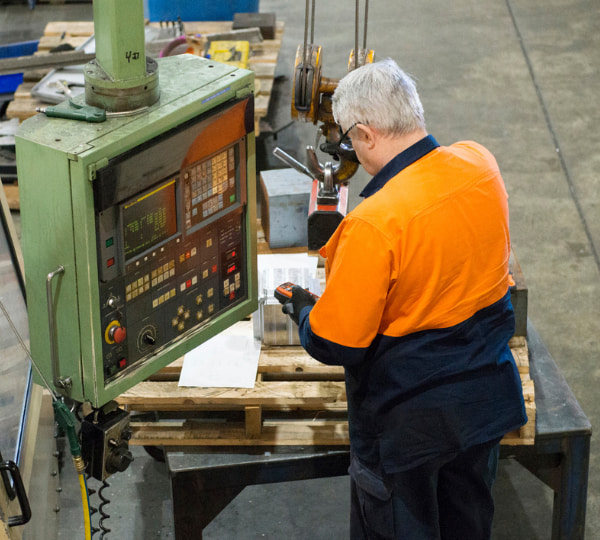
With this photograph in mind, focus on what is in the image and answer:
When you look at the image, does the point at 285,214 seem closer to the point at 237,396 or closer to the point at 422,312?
the point at 237,396

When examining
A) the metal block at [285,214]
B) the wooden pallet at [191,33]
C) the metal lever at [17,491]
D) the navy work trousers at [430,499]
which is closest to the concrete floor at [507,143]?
the wooden pallet at [191,33]

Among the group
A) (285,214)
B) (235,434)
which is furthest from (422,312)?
(285,214)

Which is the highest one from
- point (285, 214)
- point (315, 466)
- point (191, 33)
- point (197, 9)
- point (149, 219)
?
point (149, 219)

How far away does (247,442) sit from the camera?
304 cm

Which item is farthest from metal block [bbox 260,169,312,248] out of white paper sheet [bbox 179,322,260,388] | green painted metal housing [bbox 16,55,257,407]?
green painted metal housing [bbox 16,55,257,407]

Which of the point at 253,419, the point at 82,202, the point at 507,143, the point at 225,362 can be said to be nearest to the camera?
the point at 82,202

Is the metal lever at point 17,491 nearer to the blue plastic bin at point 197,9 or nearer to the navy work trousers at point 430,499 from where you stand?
the navy work trousers at point 430,499

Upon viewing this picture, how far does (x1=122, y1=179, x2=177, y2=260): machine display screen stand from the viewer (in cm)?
212

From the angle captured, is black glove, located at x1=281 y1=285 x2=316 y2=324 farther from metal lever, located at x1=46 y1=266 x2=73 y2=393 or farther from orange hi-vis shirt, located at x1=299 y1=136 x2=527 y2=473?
metal lever, located at x1=46 y1=266 x2=73 y2=393

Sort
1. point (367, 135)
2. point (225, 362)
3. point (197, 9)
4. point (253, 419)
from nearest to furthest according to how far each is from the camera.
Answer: point (367, 135), point (253, 419), point (225, 362), point (197, 9)

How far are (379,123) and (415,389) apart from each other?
781mm

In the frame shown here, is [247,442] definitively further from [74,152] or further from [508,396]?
[74,152]

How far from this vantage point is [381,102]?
245 cm

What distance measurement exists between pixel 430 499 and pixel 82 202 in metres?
1.49
